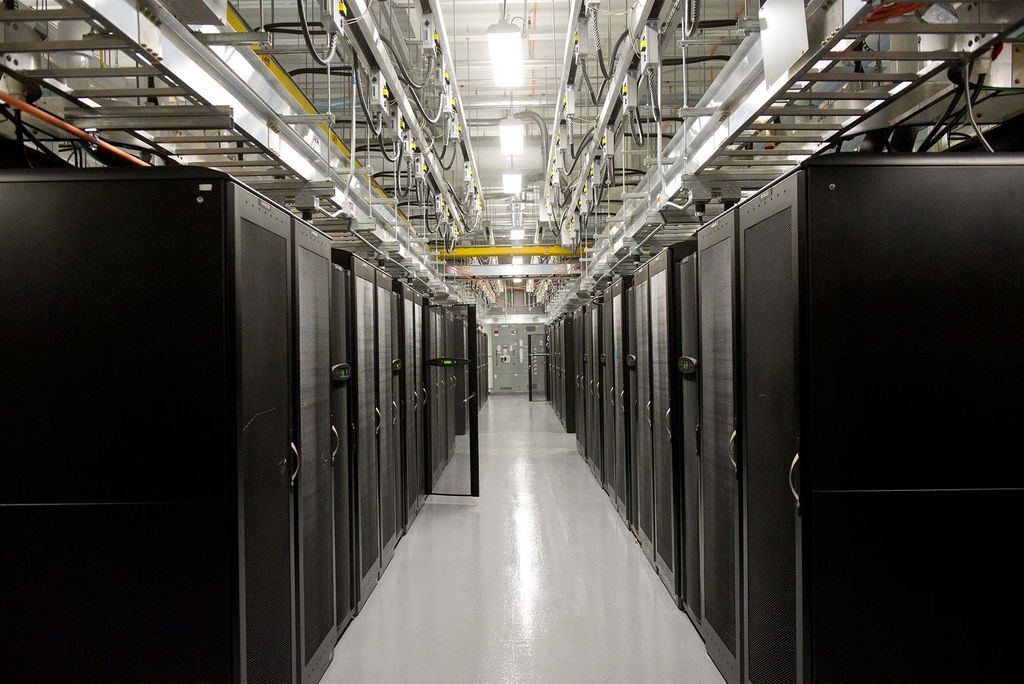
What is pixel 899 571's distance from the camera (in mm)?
1749

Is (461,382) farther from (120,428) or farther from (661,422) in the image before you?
(120,428)

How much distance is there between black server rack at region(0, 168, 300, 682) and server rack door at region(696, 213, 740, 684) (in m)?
1.85

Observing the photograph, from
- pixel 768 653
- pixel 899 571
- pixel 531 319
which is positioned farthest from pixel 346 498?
pixel 531 319

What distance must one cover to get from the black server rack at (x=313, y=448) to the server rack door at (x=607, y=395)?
3.13 meters

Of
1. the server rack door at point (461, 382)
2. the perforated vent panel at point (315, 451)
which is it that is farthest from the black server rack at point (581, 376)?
the perforated vent panel at point (315, 451)

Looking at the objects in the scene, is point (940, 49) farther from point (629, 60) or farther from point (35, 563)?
point (35, 563)

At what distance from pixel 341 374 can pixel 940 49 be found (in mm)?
2626

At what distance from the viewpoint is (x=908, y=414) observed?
1751 mm

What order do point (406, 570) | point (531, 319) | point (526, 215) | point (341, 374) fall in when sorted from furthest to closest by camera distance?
point (531, 319)
point (526, 215)
point (406, 570)
point (341, 374)

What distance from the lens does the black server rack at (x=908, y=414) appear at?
5.72 feet

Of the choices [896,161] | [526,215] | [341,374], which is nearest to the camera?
[896,161]

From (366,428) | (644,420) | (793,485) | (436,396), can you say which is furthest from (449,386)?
(793,485)

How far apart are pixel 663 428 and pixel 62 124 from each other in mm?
3163

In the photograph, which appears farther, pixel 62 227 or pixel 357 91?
pixel 357 91
